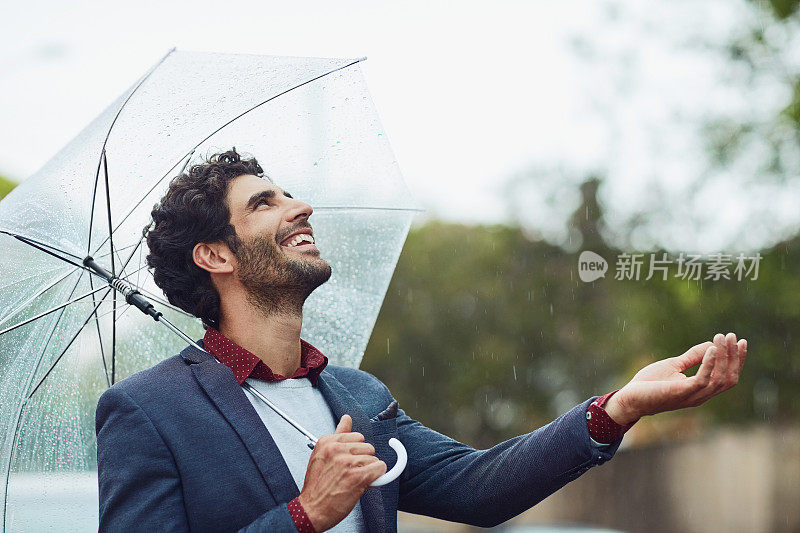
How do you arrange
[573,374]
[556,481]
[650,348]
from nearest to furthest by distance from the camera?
[556,481], [650,348], [573,374]

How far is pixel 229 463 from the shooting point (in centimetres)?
244

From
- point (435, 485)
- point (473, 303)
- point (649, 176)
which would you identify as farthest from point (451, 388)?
point (435, 485)

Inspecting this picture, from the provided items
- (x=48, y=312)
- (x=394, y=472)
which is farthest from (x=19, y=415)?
(x=394, y=472)

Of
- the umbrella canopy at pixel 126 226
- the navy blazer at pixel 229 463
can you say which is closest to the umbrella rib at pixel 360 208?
the umbrella canopy at pixel 126 226

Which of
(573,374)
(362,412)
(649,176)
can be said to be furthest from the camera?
(573,374)

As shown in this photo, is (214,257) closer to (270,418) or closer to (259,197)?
(259,197)

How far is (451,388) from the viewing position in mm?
19766

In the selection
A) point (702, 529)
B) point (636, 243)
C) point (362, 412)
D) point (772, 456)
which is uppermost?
point (362, 412)

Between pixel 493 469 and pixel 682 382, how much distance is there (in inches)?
28.3

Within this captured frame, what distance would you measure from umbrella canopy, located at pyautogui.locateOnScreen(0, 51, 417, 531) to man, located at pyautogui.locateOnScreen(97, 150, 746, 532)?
0.19 metres

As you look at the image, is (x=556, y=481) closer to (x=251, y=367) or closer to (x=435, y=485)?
(x=435, y=485)

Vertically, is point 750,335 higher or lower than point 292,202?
lower

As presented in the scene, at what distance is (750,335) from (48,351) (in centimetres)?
1028

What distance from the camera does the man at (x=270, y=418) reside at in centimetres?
228
